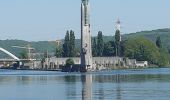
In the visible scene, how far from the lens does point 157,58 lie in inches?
6442

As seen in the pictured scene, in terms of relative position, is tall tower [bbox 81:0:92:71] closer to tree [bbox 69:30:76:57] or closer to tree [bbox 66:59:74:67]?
tree [bbox 66:59:74:67]

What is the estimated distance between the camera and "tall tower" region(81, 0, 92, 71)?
12900cm

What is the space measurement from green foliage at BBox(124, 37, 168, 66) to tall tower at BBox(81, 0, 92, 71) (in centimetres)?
3018

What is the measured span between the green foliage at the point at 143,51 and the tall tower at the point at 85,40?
30.2 meters

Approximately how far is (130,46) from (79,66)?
31947 mm

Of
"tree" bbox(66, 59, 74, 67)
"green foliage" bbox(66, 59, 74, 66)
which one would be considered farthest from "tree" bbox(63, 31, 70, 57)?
"green foliage" bbox(66, 59, 74, 66)

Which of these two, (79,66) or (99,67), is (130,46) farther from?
(79,66)

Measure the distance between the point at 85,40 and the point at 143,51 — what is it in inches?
1385

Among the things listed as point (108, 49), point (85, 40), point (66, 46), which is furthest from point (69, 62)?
point (108, 49)

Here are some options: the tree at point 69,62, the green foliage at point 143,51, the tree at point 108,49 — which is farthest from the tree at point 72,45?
the green foliage at point 143,51

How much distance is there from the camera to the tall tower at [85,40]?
423 feet

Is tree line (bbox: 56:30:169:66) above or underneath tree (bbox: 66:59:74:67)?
above

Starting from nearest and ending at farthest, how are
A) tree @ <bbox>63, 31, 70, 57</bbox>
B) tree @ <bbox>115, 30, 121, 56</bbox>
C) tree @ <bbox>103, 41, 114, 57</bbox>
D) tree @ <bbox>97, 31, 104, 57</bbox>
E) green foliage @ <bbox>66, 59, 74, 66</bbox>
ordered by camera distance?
green foliage @ <bbox>66, 59, 74, 66</bbox>
tree @ <bbox>63, 31, 70, 57</bbox>
tree @ <bbox>97, 31, 104, 57</bbox>
tree @ <bbox>115, 30, 121, 56</bbox>
tree @ <bbox>103, 41, 114, 57</bbox>

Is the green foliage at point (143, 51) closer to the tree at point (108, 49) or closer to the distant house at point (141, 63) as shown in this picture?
the distant house at point (141, 63)
